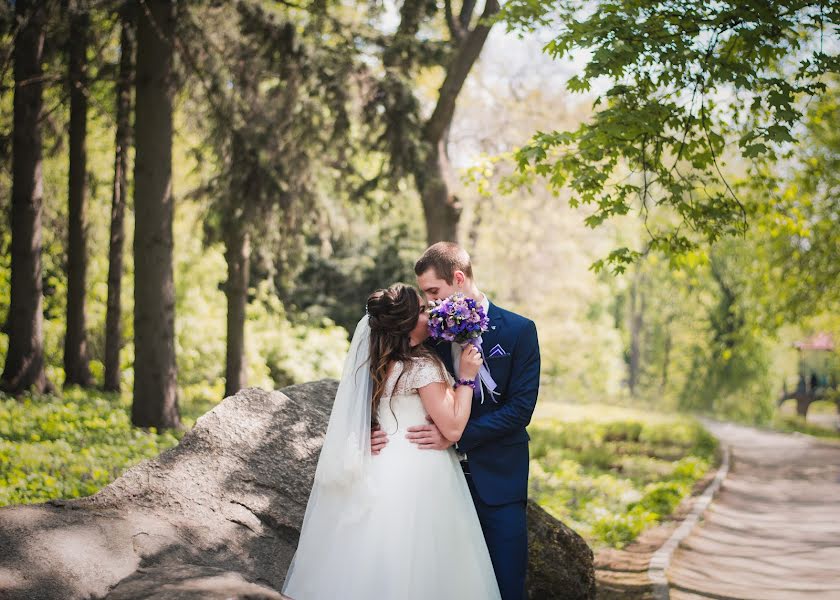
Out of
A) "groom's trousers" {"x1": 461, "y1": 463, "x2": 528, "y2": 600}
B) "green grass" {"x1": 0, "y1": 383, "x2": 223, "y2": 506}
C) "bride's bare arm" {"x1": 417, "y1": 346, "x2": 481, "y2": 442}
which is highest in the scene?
"bride's bare arm" {"x1": 417, "y1": 346, "x2": 481, "y2": 442}

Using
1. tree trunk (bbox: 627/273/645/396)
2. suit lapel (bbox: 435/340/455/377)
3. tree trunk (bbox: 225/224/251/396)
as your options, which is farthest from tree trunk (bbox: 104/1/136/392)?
tree trunk (bbox: 627/273/645/396)

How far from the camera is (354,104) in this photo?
12.1 metres

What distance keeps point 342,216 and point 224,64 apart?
11.2 ft

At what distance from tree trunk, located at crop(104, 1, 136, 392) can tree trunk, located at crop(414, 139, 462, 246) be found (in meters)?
5.47

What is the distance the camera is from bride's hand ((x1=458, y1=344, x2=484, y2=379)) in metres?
4.30

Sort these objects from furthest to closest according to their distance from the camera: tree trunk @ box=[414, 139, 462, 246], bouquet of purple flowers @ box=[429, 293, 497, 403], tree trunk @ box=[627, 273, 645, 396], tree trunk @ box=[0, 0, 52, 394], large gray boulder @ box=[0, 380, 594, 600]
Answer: tree trunk @ box=[627, 273, 645, 396], tree trunk @ box=[0, 0, 52, 394], tree trunk @ box=[414, 139, 462, 246], bouquet of purple flowers @ box=[429, 293, 497, 403], large gray boulder @ box=[0, 380, 594, 600]

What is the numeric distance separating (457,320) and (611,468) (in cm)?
1331

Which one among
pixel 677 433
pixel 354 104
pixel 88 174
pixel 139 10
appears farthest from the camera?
pixel 677 433

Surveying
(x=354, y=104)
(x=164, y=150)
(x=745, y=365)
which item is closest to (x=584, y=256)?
(x=745, y=365)

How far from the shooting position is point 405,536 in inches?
166

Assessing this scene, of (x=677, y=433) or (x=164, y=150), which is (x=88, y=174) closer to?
(x=164, y=150)

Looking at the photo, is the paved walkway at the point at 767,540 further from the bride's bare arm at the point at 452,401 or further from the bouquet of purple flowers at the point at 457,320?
the bouquet of purple flowers at the point at 457,320

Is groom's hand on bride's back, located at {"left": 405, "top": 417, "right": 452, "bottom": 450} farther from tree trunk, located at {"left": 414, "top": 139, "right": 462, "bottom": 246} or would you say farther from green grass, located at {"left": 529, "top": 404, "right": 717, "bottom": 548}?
tree trunk, located at {"left": 414, "top": 139, "right": 462, "bottom": 246}

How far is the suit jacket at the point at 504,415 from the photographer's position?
4.41m
